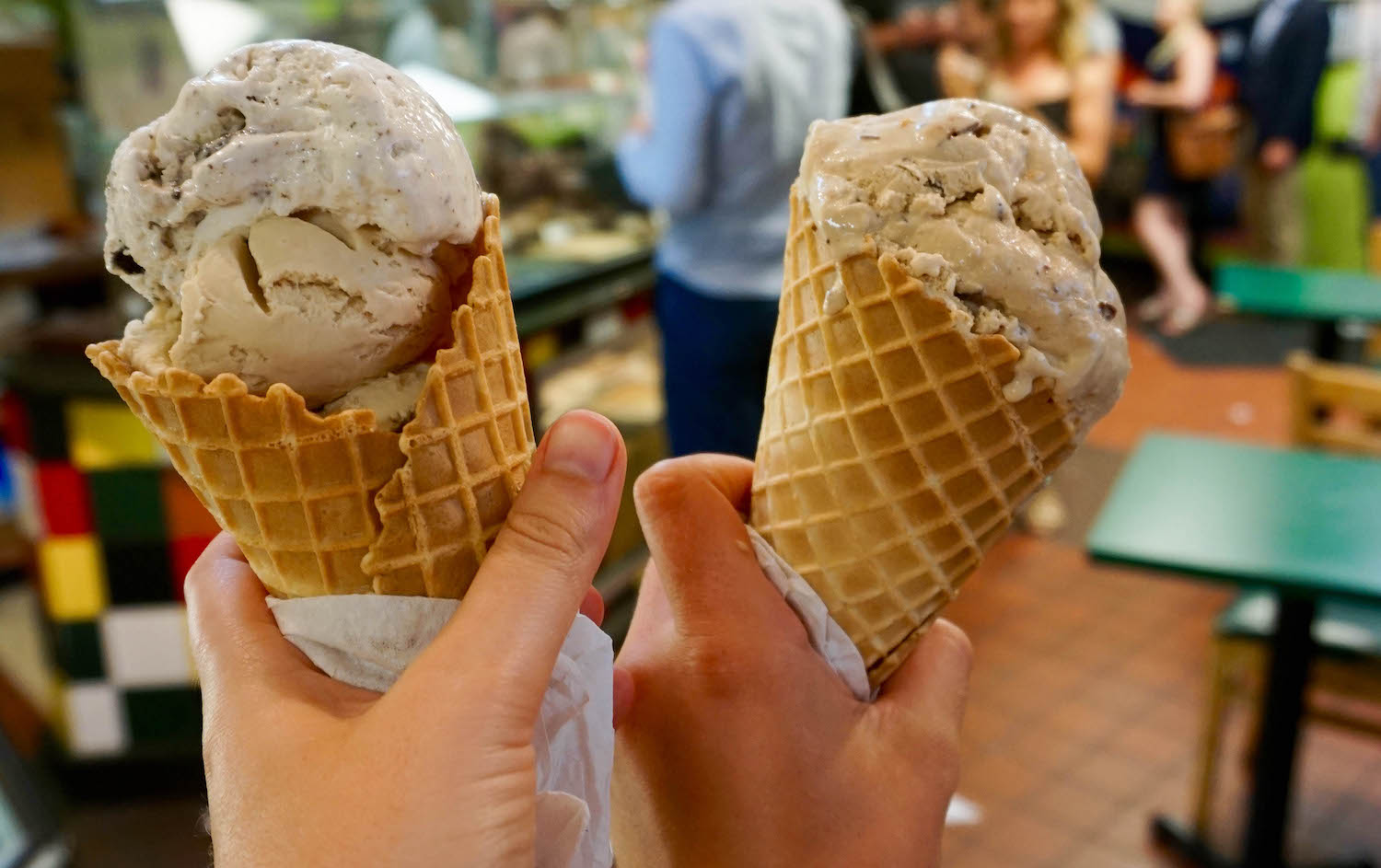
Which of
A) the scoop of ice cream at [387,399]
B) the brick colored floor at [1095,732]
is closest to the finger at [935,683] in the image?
the scoop of ice cream at [387,399]

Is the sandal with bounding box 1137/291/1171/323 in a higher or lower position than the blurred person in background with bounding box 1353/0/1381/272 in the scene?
lower

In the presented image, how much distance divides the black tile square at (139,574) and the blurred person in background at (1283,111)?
Result: 7696 mm

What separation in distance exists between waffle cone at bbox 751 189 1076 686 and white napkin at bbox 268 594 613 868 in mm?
299

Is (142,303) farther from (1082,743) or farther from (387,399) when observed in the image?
(1082,743)

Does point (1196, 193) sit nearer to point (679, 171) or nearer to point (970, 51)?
→ point (970, 51)

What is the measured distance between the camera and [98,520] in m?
2.99

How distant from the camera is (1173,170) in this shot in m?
8.02

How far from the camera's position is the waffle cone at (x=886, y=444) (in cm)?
108

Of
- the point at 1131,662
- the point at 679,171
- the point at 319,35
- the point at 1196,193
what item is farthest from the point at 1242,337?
the point at 319,35

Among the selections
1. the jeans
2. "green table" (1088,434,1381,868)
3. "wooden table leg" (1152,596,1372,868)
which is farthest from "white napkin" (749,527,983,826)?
the jeans

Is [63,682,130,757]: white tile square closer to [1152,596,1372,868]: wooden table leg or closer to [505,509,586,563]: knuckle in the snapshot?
[505,509,586,563]: knuckle

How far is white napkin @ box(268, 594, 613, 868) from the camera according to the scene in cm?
100

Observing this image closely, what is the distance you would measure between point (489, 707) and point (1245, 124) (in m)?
9.24

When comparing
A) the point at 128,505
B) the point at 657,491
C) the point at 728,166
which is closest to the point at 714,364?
the point at 728,166
